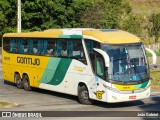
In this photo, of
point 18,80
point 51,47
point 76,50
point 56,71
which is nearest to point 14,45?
point 18,80

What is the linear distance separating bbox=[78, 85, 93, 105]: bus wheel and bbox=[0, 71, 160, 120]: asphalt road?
0.77 feet

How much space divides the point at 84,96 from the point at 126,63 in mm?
2330

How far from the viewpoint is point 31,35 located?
22.8m

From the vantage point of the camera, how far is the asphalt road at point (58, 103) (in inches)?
680

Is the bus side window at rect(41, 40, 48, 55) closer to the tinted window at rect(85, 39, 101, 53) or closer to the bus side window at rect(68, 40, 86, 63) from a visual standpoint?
the bus side window at rect(68, 40, 86, 63)

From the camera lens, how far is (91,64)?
18.1 m

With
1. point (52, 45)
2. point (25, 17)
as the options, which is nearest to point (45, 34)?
point (52, 45)

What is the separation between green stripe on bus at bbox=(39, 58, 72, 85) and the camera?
20.0 m

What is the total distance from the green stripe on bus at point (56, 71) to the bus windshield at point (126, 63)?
8.63 ft

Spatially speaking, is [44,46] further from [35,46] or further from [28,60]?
[28,60]

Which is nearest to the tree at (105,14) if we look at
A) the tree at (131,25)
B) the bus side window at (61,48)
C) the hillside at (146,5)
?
the tree at (131,25)

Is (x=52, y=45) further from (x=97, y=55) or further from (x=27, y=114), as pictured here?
(x=27, y=114)

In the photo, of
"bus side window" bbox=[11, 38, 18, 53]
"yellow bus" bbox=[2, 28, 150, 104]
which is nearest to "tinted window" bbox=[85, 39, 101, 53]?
"yellow bus" bbox=[2, 28, 150, 104]

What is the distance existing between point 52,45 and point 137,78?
5.00 metres
